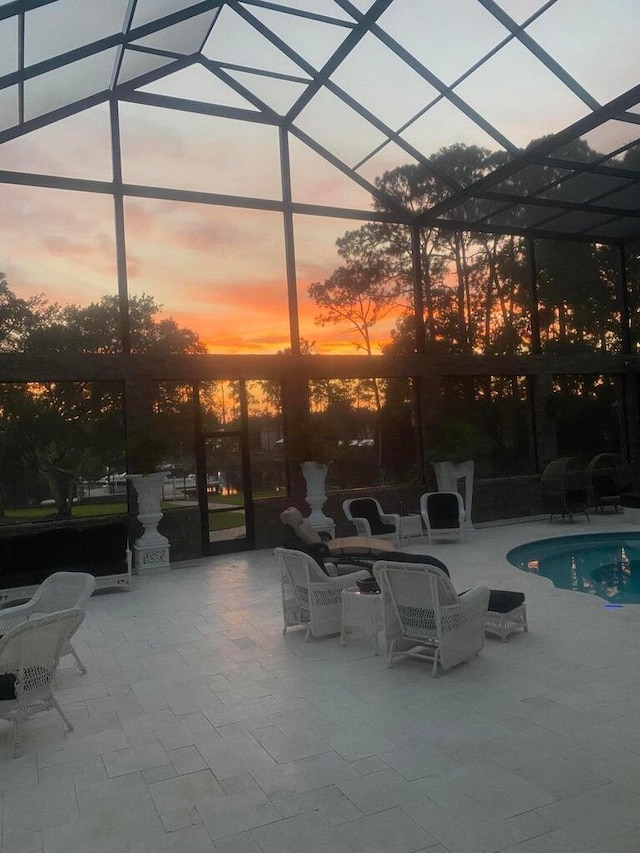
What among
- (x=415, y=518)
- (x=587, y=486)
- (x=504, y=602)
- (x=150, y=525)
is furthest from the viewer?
(x=587, y=486)

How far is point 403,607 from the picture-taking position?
17.3ft

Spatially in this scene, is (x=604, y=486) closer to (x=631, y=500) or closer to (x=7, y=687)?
(x=631, y=500)

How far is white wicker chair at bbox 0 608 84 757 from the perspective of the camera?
405 cm

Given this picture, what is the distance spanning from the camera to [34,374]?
1017cm

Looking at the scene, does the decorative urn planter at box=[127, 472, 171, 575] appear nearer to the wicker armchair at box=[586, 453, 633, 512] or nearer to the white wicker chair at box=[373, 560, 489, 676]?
the white wicker chair at box=[373, 560, 489, 676]

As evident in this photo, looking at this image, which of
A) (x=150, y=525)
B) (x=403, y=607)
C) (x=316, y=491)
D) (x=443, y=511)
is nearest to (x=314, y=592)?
(x=403, y=607)

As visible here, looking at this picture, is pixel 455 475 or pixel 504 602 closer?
pixel 504 602

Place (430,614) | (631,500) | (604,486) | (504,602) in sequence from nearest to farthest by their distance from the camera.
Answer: (430,614)
(504,602)
(631,500)
(604,486)

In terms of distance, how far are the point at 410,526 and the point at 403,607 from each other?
21.4ft

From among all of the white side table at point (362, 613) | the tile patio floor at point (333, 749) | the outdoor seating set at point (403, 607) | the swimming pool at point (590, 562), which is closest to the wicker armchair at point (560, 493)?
the swimming pool at point (590, 562)

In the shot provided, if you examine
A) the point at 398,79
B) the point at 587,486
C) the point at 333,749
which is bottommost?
the point at 333,749

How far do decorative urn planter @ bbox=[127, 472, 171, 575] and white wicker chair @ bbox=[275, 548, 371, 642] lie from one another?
179 inches

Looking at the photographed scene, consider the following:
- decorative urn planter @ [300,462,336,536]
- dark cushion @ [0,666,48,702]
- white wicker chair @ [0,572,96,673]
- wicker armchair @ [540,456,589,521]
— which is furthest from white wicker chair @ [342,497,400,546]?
dark cushion @ [0,666,48,702]

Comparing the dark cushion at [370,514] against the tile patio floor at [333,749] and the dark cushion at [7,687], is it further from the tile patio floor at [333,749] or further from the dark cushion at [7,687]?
the dark cushion at [7,687]
